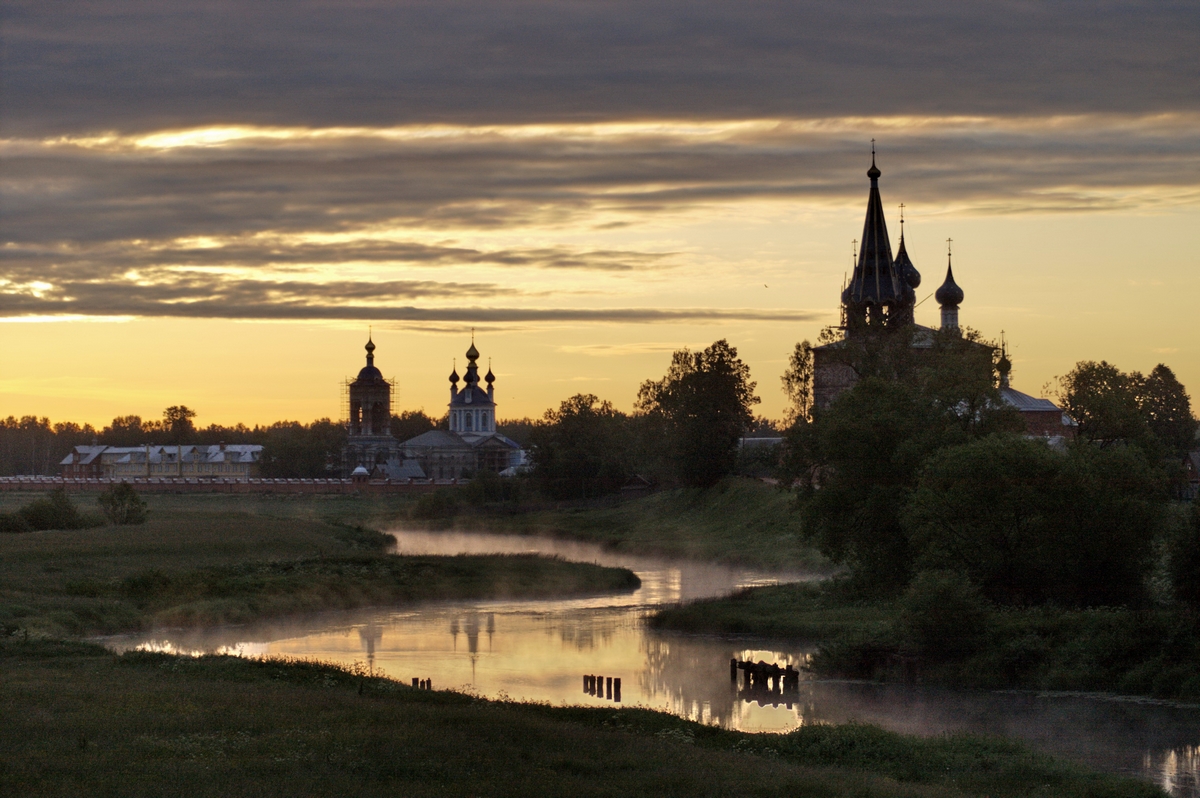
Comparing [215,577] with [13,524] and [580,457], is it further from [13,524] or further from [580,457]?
[580,457]

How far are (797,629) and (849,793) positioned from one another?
25018mm

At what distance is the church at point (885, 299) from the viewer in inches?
3622

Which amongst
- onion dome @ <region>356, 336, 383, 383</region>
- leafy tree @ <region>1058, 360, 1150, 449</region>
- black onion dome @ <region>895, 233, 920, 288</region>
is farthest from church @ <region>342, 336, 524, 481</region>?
leafy tree @ <region>1058, 360, 1150, 449</region>

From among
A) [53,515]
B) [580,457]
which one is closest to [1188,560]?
[53,515]

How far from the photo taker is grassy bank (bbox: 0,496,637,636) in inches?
1805

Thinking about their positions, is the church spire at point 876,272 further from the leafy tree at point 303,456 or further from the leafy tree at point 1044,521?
the leafy tree at point 303,456

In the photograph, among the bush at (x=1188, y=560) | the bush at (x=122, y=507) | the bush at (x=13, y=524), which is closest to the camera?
the bush at (x=1188, y=560)

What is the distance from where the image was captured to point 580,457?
412 ft

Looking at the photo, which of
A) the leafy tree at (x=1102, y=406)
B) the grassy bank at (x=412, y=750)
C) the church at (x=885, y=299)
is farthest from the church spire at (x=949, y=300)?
the grassy bank at (x=412, y=750)

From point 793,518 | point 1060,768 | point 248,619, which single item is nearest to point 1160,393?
point 793,518

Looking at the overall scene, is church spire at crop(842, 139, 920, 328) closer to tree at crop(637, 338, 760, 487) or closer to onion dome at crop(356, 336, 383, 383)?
tree at crop(637, 338, 760, 487)

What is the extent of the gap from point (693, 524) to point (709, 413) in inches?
434

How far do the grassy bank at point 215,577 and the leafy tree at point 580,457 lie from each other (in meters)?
46.4

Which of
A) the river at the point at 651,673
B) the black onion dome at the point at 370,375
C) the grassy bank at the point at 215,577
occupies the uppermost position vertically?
the black onion dome at the point at 370,375
